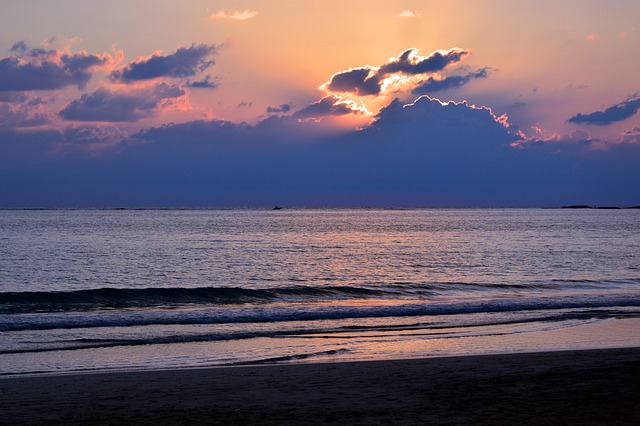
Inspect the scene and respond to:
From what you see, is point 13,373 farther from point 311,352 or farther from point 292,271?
point 292,271

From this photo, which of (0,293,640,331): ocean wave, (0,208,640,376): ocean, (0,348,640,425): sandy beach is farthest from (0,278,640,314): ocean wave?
(0,348,640,425): sandy beach

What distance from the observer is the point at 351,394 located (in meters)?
11.7

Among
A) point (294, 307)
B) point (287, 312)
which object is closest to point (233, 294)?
point (294, 307)

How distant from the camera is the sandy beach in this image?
10.1 m

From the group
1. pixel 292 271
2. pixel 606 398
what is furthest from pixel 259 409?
pixel 292 271

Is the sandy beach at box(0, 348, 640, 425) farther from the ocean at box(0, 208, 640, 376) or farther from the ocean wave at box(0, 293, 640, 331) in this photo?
the ocean wave at box(0, 293, 640, 331)

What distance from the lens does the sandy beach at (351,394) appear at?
33.3 ft

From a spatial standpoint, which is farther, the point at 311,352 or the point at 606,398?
the point at 311,352

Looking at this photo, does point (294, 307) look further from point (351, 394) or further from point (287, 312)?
point (351, 394)

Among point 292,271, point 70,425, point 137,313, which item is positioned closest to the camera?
point 70,425

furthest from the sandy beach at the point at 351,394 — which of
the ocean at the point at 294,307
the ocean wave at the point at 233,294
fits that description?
the ocean wave at the point at 233,294

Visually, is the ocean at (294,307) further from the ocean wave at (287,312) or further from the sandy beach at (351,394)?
the sandy beach at (351,394)

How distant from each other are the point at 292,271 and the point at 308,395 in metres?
32.1

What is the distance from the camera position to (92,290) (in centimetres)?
3147
